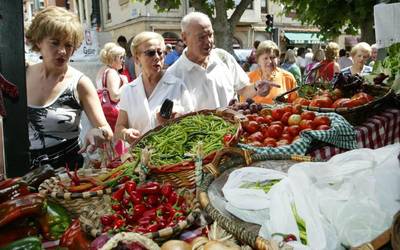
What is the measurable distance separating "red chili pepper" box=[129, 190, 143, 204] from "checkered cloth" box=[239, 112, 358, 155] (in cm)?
92

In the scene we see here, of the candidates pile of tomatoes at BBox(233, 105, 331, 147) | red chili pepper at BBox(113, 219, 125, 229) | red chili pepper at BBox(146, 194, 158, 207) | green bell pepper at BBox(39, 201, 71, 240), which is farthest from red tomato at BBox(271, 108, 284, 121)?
green bell pepper at BBox(39, 201, 71, 240)

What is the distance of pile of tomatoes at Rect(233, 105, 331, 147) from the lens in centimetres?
276

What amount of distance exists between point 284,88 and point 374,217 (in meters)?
3.82

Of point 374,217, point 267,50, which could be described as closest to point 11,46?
point 374,217

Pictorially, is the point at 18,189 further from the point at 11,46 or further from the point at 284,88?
the point at 284,88

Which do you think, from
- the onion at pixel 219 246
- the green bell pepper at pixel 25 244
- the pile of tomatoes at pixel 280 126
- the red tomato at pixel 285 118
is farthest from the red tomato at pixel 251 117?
the green bell pepper at pixel 25 244

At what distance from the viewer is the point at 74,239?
1.47 metres

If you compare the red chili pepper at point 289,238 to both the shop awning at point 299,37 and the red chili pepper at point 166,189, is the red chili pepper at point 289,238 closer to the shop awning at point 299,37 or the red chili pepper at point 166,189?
the red chili pepper at point 166,189

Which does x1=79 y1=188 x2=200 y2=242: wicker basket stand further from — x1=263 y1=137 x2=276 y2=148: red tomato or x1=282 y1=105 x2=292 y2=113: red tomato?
x1=282 y1=105 x2=292 y2=113: red tomato

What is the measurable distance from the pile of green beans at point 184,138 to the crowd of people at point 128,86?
1.10 feet

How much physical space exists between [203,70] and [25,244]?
2660mm

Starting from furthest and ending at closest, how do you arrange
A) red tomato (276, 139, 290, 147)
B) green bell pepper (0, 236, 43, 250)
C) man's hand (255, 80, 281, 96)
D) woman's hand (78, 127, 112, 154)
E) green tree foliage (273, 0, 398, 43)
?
green tree foliage (273, 0, 398, 43)
man's hand (255, 80, 281, 96)
red tomato (276, 139, 290, 147)
woman's hand (78, 127, 112, 154)
green bell pepper (0, 236, 43, 250)

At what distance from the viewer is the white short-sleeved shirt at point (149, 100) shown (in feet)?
11.1

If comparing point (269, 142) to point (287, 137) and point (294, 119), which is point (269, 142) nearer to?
point (287, 137)
